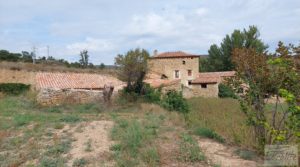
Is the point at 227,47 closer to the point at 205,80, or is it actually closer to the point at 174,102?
the point at 205,80

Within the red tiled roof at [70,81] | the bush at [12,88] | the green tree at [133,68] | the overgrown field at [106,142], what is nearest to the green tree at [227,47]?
the red tiled roof at [70,81]

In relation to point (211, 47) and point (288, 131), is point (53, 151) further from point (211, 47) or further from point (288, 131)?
point (211, 47)

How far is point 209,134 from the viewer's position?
250 inches

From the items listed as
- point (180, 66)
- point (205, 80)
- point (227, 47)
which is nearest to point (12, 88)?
point (180, 66)

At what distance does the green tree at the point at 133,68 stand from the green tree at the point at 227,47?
23.3 metres

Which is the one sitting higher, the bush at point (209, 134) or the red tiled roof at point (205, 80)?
the red tiled roof at point (205, 80)

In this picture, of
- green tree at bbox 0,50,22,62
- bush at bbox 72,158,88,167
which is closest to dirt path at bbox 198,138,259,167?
bush at bbox 72,158,88,167

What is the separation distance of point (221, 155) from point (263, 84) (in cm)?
155

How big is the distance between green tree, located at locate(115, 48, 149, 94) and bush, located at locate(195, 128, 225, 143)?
32.2ft

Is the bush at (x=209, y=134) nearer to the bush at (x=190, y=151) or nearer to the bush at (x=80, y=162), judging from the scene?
the bush at (x=190, y=151)

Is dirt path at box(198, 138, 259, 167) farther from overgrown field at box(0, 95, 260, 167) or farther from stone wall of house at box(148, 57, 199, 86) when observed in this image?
stone wall of house at box(148, 57, 199, 86)

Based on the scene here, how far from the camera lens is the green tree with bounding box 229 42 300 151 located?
4.36 metres

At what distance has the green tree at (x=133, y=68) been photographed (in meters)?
16.1

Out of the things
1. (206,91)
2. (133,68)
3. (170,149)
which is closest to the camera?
(170,149)
